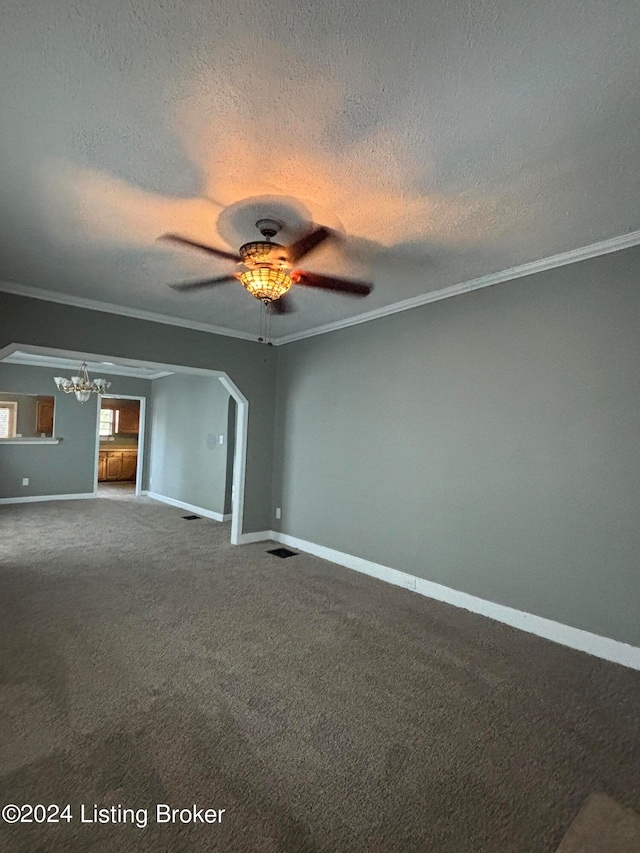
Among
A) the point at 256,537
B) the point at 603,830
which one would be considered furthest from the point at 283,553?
the point at 603,830

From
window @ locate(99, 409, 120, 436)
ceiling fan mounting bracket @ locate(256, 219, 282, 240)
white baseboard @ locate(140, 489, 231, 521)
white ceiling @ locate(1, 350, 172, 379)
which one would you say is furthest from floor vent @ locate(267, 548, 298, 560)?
window @ locate(99, 409, 120, 436)

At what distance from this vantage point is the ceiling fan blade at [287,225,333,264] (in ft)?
8.38

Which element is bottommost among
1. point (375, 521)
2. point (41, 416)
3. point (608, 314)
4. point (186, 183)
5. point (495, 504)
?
point (375, 521)

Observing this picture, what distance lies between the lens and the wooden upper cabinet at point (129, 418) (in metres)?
10.3

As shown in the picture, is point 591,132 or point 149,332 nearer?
point 591,132

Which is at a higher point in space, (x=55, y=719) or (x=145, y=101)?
(x=145, y=101)

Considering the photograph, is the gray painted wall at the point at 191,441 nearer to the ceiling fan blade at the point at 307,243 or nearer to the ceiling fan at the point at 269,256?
the ceiling fan blade at the point at 307,243

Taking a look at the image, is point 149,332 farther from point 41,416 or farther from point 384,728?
point 41,416

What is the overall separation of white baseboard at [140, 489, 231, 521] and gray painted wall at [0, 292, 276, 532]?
57.9 inches

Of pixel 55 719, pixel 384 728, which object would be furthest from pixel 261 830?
Answer: pixel 55 719

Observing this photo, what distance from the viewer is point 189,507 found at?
286 inches

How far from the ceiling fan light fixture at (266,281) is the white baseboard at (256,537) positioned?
11.2 feet

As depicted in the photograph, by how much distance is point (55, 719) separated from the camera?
1911mm

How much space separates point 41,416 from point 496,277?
27.1 feet
